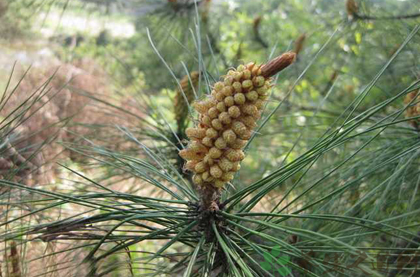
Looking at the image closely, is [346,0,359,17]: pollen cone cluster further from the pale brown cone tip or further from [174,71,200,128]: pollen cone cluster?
the pale brown cone tip

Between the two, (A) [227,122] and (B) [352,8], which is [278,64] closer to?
(A) [227,122]

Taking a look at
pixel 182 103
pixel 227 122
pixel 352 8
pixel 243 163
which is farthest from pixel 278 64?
pixel 243 163

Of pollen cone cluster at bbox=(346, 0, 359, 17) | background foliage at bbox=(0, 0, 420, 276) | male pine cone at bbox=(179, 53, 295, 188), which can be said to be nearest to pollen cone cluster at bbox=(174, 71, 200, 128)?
background foliage at bbox=(0, 0, 420, 276)

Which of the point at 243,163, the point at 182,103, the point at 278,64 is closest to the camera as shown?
the point at 278,64

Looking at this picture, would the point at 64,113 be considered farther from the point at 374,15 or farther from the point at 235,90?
the point at 235,90

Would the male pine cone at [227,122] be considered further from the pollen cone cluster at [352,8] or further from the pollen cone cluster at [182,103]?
the pollen cone cluster at [352,8]

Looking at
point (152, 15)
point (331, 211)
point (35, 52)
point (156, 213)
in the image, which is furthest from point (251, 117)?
point (35, 52)

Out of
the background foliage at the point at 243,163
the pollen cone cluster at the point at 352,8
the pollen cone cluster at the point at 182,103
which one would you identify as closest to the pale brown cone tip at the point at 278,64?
the background foliage at the point at 243,163
